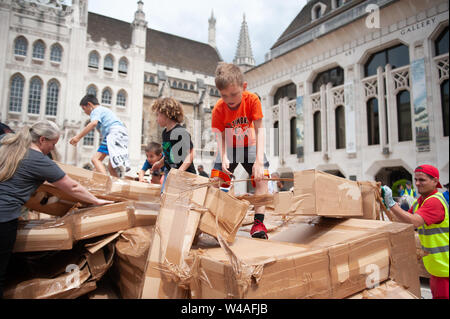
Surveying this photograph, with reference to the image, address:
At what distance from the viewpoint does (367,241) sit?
6.00 ft

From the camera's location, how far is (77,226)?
78.7 inches

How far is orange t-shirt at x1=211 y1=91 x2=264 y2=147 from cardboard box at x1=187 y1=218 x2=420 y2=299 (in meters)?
1.13

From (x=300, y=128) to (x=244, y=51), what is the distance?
2930cm

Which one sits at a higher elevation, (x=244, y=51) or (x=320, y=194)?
(x=244, y=51)

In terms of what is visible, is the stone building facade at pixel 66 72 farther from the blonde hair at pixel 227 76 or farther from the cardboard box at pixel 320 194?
the cardboard box at pixel 320 194

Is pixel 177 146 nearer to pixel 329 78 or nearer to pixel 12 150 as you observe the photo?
pixel 12 150

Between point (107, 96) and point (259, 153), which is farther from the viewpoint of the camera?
point (107, 96)

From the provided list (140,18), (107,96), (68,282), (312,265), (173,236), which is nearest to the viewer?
(312,265)

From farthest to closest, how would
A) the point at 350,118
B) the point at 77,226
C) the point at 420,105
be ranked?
the point at 350,118, the point at 420,105, the point at 77,226

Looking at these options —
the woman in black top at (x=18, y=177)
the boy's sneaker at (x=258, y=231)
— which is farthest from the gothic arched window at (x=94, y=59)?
the boy's sneaker at (x=258, y=231)

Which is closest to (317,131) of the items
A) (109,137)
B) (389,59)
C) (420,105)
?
(389,59)

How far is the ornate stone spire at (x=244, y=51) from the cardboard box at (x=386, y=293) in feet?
139

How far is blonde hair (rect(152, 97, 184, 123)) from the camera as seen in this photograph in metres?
3.47
